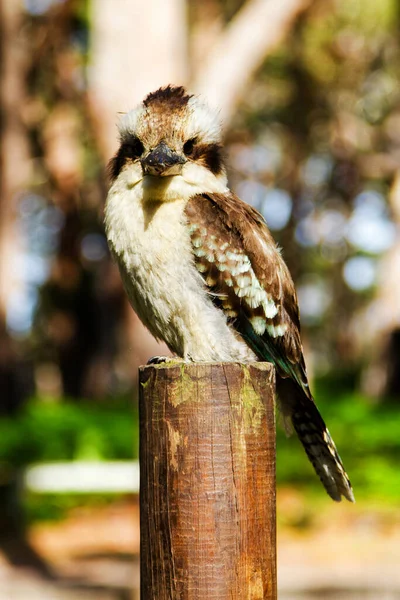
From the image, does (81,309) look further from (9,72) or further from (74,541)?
(74,541)

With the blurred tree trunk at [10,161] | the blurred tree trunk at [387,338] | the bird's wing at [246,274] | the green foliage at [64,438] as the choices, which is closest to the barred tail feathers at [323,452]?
the bird's wing at [246,274]

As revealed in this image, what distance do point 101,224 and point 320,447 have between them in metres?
12.8

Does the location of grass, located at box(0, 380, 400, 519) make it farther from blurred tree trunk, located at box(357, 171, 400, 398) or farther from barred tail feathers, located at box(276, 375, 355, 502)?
barred tail feathers, located at box(276, 375, 355, 502)

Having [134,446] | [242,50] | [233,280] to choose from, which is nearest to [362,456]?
[134,446]

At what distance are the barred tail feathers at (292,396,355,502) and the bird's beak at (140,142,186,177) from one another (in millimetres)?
998

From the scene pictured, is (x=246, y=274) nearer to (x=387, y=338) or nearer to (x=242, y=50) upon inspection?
(x=242, y=50)

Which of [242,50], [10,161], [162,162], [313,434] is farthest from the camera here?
[10,161]

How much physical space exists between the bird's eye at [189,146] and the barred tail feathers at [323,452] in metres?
1.06

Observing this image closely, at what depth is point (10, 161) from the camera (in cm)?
1439

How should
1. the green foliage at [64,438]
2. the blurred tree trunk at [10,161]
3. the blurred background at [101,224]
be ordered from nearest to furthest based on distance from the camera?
1. the blurred background at [101,224]
2. the green foliage at [64,438]
3. the blurred tree trunk at [10,161]

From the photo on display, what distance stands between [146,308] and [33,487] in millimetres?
6684

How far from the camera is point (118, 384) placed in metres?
25.0

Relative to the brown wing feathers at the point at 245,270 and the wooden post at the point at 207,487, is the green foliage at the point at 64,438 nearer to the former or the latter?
the brown wing feathers at the point at 245,270

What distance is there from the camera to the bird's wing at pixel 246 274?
354 centimetres
